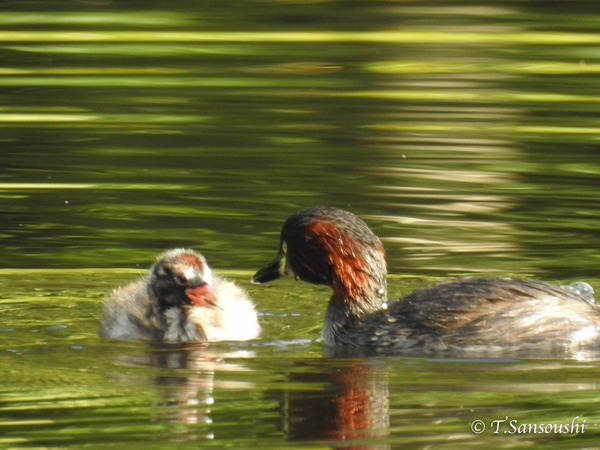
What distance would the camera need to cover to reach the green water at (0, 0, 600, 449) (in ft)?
22.4

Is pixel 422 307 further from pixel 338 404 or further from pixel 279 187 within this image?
pixel 279 187

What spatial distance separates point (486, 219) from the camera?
10.6 m

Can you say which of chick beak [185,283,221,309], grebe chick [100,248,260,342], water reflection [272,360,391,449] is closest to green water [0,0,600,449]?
water reflection [272,360,391,449]

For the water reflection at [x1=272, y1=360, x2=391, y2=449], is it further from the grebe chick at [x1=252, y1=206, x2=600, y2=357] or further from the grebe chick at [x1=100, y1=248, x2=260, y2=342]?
the grebe chick at [x1=100, y1=248, x2=260, y2=342]

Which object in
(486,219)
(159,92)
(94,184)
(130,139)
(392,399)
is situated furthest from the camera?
(159,92)

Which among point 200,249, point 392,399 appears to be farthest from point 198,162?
point 392,399

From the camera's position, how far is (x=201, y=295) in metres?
8.52

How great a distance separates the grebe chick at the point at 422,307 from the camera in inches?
309

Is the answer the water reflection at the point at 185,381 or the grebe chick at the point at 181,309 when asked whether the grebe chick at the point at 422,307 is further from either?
the water reflection at the point at 185,381

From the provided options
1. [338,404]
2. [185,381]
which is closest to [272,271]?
[185,381]

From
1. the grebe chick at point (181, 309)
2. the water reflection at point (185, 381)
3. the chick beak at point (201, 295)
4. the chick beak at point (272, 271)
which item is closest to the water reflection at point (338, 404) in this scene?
the water reflection at point (185, 381)

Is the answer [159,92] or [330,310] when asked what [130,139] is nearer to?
[159,92]

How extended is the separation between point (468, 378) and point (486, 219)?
11.2ft

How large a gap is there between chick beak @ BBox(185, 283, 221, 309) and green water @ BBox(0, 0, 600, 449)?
330mm
